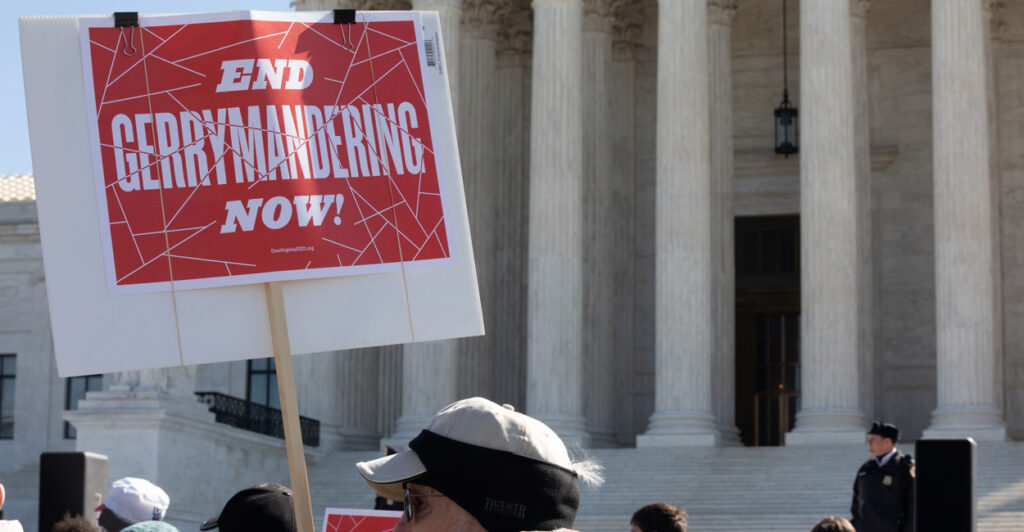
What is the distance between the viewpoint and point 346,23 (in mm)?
7984

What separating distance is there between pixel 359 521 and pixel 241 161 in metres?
2.87

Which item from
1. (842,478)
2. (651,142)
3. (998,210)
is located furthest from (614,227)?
(842,478)

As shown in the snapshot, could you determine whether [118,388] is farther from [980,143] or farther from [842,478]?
[980,143]

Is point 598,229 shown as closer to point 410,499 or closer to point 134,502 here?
point 134,502

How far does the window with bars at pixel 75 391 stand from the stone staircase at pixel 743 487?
11.8 metres

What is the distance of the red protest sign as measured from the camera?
24.5 feet

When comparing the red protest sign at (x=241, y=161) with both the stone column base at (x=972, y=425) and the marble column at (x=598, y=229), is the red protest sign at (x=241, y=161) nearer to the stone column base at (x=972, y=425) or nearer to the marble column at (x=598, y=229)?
the stone column base at (x=972, y=425)

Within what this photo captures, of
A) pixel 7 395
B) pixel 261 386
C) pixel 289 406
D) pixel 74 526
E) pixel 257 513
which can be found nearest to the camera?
pixel 257 513

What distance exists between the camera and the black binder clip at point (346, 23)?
7.87 meters

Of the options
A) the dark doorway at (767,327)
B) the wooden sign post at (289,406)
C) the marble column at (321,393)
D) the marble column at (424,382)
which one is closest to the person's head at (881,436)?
the wooden sign post at (289,406)

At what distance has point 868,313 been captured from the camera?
4488 cm

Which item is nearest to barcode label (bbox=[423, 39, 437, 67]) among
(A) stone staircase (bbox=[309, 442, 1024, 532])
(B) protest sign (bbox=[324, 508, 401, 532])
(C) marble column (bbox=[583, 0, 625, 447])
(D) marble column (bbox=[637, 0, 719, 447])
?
(B) protest sign (bbox=[324, 508, 401, 532])

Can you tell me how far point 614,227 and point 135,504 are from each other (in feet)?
131

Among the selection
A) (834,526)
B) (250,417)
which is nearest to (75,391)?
(250,417)
